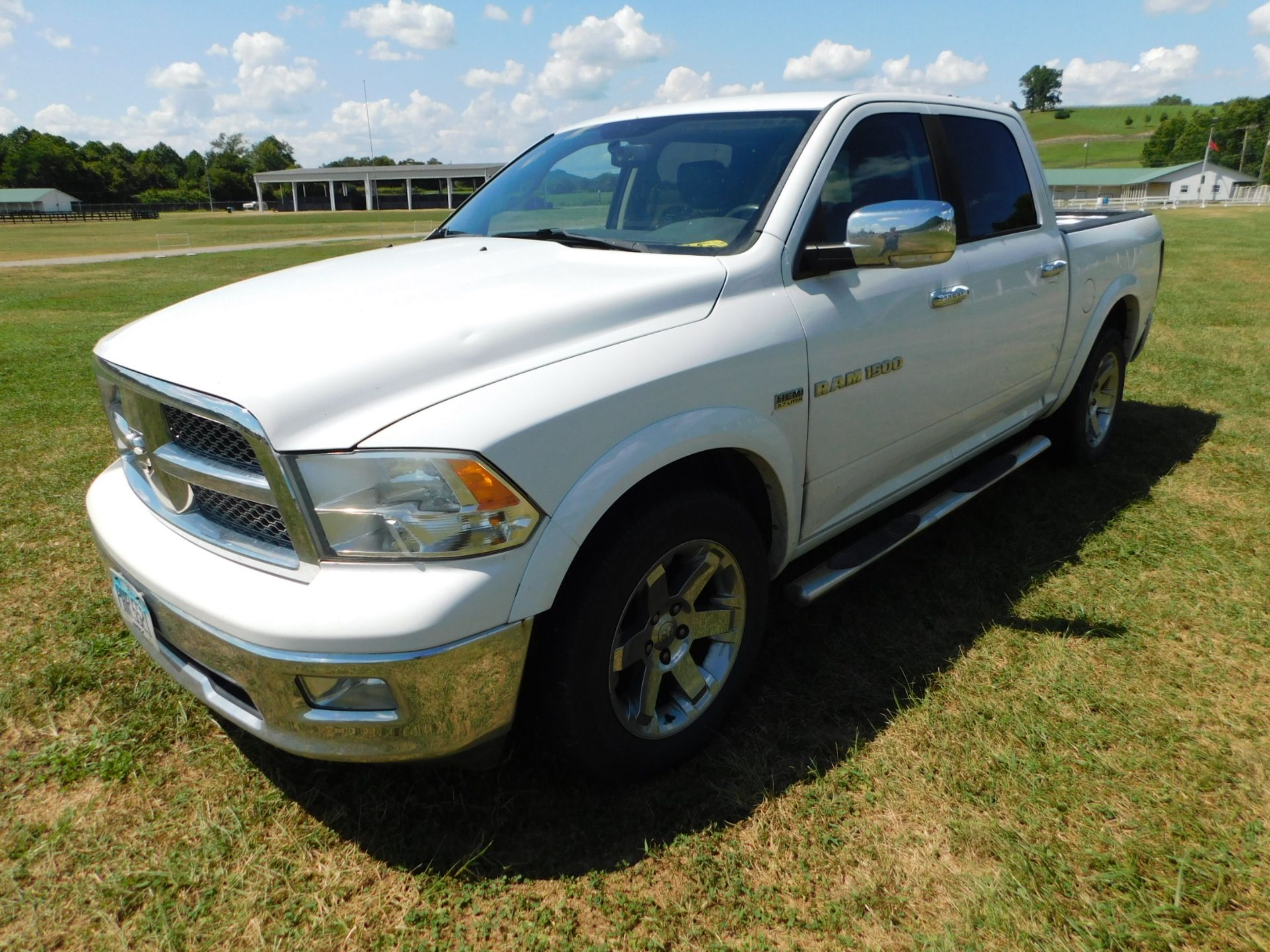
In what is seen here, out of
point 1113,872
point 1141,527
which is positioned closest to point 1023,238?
point 1141,527

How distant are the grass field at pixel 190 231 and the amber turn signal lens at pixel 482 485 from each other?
3127cm

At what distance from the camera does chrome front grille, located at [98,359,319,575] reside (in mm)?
1869

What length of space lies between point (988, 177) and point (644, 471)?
2500 millimetres

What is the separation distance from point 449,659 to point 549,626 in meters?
0.29

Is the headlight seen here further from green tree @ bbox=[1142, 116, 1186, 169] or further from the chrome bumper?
green tree @ bbox=[1142, 116, 1186, 169]

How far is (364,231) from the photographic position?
40094mm

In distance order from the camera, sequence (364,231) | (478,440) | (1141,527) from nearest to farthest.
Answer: (478,440) < (1141,527) < (364,231)

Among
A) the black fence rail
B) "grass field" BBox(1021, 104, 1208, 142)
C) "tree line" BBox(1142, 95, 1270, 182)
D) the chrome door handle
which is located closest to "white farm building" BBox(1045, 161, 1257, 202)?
"tree line" BBox(1142, 95, 1270, 182)

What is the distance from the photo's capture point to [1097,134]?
490 ft

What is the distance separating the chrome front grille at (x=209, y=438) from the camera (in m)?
2.00

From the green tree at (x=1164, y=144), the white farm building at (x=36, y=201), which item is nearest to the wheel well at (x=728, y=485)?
the white farm building at (x=36, y=201)

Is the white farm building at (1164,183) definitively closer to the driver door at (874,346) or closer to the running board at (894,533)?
the running board at (894,533)

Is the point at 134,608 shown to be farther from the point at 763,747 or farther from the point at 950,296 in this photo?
the point at 950,296

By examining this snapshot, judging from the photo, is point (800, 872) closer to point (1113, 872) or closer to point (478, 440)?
point (1113, 872)
